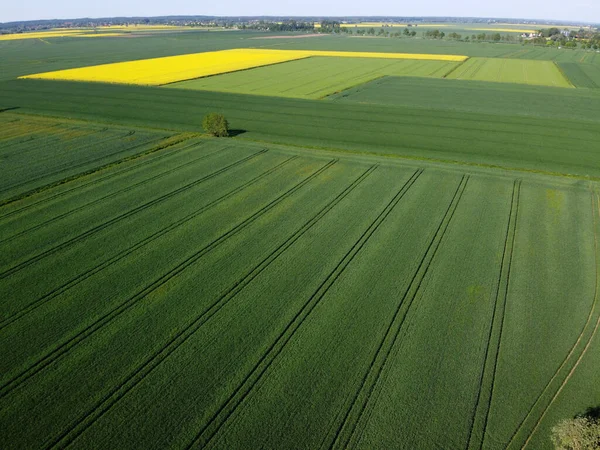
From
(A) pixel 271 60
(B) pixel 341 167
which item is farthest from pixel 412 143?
(A) pixel 271 60

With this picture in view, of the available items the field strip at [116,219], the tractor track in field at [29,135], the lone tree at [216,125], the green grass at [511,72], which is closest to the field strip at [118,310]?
the field strip at [116,219]

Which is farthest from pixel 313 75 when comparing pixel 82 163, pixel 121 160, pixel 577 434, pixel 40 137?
pixel 577 434

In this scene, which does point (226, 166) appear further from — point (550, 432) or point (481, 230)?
point (550, 432)

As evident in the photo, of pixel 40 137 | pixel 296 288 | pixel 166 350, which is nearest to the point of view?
pixel 166 350

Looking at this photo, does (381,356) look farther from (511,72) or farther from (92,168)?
(511,72)

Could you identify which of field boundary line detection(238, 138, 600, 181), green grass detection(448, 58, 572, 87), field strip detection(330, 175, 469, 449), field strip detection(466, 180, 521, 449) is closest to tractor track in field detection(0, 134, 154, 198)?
field boundary line detection(238, 138, 600, 181)

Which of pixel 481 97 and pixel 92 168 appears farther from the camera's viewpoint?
pixel 481 97

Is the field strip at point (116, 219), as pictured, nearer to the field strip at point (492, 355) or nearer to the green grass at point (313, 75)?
the field strip at point (492, 355)
